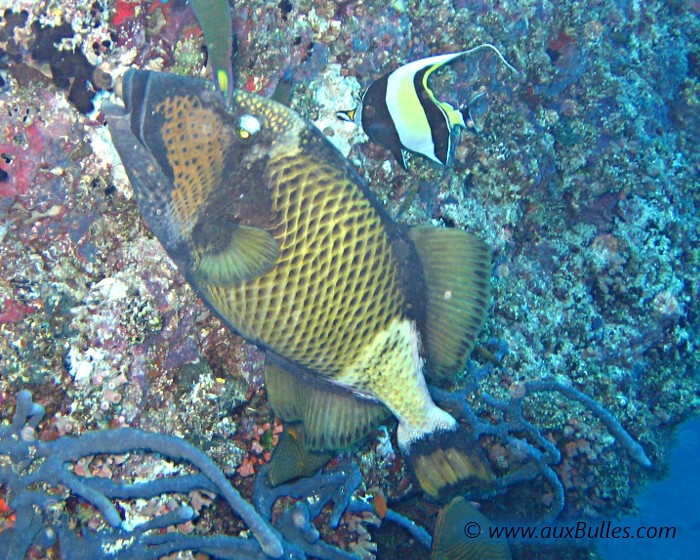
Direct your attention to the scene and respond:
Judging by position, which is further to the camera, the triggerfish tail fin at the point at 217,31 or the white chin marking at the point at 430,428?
the white chin marking at the point at 430,428

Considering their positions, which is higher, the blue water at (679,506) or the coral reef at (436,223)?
the coral reef at (436,223)

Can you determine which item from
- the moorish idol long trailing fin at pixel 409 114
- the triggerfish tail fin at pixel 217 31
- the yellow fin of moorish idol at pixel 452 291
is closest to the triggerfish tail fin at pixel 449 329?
the yellow fin of moorish idol at pixel 452 291

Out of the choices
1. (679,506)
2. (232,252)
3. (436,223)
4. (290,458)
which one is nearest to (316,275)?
(232,252)

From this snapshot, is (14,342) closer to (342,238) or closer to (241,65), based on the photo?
(342,238)

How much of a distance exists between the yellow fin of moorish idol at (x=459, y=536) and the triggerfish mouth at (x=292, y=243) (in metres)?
1.14

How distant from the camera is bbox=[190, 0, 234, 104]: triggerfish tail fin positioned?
6.35 ft

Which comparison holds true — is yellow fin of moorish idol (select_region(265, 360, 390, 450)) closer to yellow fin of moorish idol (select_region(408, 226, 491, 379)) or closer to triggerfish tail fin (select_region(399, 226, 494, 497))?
triggerfish tail fin (select_region(399, 226, 494, 497))

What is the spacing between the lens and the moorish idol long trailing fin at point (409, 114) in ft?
8.71

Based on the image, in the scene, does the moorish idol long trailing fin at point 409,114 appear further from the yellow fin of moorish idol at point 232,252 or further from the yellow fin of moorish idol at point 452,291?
the yellow fin of moorish idol at point 232,252

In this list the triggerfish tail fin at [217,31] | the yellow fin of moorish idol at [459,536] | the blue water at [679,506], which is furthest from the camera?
the blue water at [679,506]

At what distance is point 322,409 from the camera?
2395 mm

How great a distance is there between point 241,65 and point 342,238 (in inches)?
51.7

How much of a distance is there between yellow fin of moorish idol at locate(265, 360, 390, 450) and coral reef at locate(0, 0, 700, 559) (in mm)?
253

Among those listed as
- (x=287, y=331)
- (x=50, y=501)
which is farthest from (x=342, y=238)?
(x=50, y=501)
